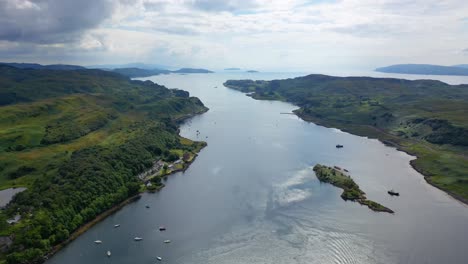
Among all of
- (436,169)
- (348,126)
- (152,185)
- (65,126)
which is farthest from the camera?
(348,126)

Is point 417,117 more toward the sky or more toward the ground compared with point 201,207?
more toward the sky

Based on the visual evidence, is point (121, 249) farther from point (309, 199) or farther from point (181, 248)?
point (309, 199)

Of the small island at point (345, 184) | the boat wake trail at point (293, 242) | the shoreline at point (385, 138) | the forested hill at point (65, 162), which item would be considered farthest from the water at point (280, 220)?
the forested hill at point (65, 162)

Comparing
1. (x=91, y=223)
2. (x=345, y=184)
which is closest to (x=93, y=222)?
(x=91, y=223)

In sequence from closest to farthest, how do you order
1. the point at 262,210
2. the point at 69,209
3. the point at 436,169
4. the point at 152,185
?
the point at 69,209 < the point at 262,210 < the point at 152,185 < the point at 436,169

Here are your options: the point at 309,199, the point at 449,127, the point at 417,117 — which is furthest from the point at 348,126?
the point at 309,199

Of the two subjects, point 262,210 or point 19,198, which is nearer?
point 19,198

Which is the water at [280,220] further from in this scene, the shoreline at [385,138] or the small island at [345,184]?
the shoreline at [385,138]

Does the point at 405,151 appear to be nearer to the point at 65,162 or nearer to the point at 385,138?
the point at 385,138
